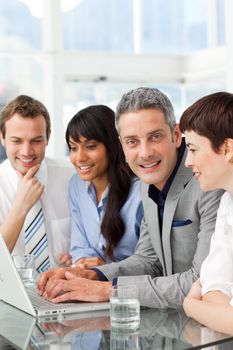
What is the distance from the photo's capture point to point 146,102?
2.30 m

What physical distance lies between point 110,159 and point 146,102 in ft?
2.09

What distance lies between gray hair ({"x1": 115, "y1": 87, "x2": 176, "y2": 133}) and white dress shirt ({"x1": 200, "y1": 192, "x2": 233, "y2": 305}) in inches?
17.7

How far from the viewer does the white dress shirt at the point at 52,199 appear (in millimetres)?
3055

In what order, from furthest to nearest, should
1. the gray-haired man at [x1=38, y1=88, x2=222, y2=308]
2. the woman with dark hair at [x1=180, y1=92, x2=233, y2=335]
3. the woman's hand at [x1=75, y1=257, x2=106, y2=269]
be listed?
the woman's hand at [x1=75, y1=257, x2=106, y2=269] < the gray-haired man at [x1=38, y1=88, x2=222, y2=308] < the woman with dark hair at [x1=180, y1=92, x2=233, y2=335]

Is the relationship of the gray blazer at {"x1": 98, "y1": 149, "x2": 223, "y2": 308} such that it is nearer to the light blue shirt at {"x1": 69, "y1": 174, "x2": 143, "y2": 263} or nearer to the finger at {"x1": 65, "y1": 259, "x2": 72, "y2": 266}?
the light blue shirt at {"x1": 69, "y1": 174, "x2": 143, "y2": 263}

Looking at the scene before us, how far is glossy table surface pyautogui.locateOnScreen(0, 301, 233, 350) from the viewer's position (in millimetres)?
1585

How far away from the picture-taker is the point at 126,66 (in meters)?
9.04

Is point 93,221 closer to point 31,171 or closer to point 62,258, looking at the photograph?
point 62,258

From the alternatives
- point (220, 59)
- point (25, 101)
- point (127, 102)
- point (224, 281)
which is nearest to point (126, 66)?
point (220, 59)

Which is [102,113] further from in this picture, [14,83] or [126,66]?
[126,66]

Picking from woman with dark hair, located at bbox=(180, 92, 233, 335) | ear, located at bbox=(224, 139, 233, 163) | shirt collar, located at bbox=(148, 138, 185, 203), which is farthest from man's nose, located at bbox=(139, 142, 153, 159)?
ear, located at bbox=(224, 139, 233, 163)

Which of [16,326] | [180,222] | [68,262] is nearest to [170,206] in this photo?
[180,222]

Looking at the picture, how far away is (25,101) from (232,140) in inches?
60.2

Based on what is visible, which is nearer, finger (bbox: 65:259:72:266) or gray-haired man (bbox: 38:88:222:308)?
gray-haired man (bbox: 38:88:222:308)
